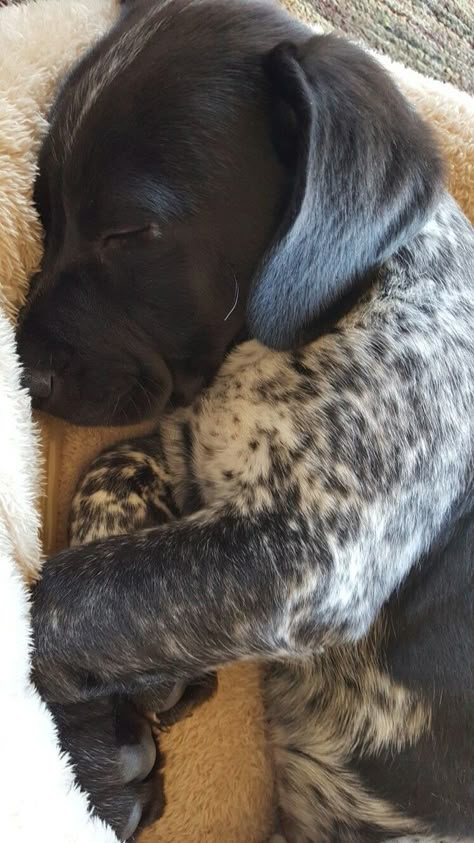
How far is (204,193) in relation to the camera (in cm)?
152

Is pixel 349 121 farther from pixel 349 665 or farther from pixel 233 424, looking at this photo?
pixel 349 665

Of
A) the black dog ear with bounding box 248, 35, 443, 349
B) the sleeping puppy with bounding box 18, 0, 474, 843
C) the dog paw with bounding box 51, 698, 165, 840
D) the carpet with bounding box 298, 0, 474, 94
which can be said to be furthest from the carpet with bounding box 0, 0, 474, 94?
the dog paw with bounding box 51, 698, 165, 840

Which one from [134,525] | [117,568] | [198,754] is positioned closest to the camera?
[117,568]

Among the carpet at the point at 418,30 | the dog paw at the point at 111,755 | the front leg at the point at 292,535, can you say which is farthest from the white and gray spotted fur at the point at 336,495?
the carpet at the point at 418,30

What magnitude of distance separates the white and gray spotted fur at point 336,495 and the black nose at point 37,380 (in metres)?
0.29

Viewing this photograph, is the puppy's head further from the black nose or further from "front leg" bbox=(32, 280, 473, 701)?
"front leg" bbox=(32, 280, 473, 701)

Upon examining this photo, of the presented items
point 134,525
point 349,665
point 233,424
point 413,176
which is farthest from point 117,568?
point 413,176

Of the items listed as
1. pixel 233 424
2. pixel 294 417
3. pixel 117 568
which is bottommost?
pixel 117 568

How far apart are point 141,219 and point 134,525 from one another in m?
0.63

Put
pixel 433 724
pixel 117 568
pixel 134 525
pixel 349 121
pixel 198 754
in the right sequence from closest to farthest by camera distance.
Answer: pixel 349 121, pixel 117 568, pixel 433 724, pixel 134 525, pixel 198 754

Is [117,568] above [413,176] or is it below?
below

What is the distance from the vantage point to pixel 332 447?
5.25ft

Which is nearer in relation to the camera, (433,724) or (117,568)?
(117,568)

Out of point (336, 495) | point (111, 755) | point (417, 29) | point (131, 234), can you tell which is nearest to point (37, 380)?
point (131, 234)
